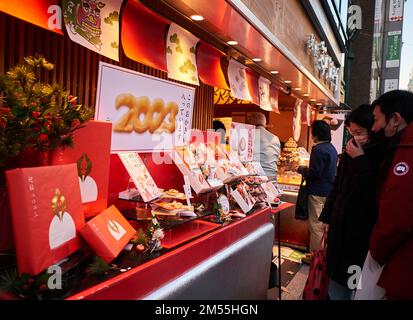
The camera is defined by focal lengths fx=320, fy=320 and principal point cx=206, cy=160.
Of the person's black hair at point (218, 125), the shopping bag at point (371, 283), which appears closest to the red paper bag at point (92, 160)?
the shopping bag at point (371, 283)

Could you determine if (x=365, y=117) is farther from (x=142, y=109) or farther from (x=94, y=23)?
(x=94, y=23)

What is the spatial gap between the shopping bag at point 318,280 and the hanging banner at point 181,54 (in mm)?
2069

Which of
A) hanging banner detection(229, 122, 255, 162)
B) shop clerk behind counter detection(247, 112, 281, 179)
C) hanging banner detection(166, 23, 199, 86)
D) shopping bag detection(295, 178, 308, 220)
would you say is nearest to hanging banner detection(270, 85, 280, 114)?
shop clerk behind counter detection(247, 112, 281, 179)

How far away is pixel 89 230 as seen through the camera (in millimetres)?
1504

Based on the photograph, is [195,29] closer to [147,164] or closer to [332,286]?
[147,164]

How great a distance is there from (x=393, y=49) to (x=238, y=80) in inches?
611

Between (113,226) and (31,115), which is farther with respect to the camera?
(113,226)

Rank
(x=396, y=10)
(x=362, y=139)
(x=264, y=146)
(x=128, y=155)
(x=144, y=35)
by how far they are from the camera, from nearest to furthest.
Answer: (x=128, y=155) → (x=144, y=35) → (x=362, y=139) → (x=264, y=146) → (x=396, y=10)

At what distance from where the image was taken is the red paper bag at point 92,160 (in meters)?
1.67

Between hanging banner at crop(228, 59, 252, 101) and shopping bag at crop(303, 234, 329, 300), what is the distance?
2023 millimetres

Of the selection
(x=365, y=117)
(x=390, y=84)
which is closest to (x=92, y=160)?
(x=365, y=117)

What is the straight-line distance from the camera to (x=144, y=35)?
8.40 feet

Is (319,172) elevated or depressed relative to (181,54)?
depressed

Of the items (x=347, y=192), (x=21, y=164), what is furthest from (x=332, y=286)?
(x=21, y=164)
